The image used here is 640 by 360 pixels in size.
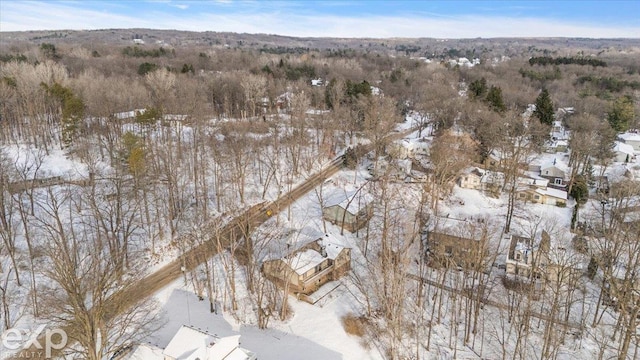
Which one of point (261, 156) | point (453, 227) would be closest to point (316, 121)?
point (261, 156)

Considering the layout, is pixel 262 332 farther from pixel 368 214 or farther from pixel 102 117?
pixel 102 117

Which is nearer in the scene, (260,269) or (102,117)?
(260,269)

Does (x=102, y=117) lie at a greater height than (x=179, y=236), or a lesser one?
greater

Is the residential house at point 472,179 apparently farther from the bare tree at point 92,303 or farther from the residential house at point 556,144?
the bare tree at point 92,303

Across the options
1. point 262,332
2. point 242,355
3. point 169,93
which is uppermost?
point 169,93

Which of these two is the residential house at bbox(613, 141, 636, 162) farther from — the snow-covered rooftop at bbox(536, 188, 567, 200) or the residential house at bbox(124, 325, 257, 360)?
the residential house at bbox(124, 325, 257, 360)

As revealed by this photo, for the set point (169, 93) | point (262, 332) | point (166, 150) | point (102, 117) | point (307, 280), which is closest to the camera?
point (262, 332)

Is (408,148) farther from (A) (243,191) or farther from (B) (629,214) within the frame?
(B) (629,214)

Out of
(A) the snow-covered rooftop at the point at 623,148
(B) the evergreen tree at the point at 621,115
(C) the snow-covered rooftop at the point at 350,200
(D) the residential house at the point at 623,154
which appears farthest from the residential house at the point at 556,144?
(C) the snow-covered rooftop at the point at 350,200
